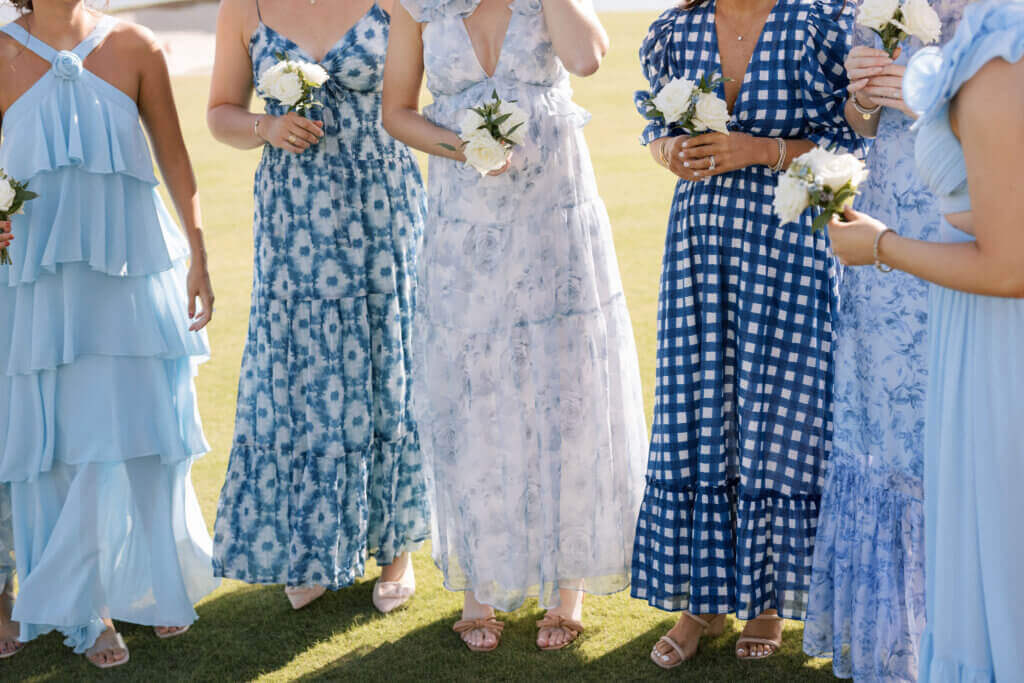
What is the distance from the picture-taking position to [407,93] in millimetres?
4473

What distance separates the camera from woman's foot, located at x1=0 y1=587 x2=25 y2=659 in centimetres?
479

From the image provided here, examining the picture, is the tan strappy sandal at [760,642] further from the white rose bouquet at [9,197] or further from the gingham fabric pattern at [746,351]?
the white rose bouquet at [9,197]

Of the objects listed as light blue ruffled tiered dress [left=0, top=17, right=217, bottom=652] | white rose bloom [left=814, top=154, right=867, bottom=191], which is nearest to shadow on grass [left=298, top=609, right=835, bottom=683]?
light blue ruffled tiered dress [left=0, top=17, right=217, bottom=652]

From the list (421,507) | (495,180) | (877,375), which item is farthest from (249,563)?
(877,375)

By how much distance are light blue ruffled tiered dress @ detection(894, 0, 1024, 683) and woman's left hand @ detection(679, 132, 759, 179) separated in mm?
1166

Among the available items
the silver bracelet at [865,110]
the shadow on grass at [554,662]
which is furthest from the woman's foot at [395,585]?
the silver bracelet at [865,110]

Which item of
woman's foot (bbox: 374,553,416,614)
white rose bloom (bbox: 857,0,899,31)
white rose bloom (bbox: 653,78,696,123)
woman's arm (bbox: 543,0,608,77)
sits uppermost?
woman's arm (bbox: 543,0,608,77)

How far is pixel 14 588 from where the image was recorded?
5.18 m

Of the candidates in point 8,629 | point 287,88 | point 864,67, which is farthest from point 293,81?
point 8,629

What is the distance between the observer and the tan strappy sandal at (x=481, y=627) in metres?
4.69

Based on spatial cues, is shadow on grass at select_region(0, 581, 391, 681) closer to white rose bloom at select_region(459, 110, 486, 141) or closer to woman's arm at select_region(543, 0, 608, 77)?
white rose bloom at select_region(459, 110, 486, 141)

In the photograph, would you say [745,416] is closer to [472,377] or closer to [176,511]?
[472,377]

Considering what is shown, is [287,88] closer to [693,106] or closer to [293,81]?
[293,81]

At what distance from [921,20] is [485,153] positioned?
1.49 meters
